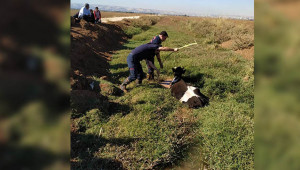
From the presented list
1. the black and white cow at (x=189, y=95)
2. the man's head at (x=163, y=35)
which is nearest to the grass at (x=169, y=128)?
the black and white cow at (x=189, y=95)

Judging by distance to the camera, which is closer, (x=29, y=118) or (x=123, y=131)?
(x=29, y=118)

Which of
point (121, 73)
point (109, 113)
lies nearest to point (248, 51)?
point (121, 73)

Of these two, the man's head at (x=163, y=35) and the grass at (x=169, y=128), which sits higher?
the man's head at (x=163, y=35)

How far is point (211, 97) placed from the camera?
5.62 metres

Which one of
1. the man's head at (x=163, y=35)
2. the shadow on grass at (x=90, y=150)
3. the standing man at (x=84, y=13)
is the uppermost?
the standing man at (x=84, y=13)

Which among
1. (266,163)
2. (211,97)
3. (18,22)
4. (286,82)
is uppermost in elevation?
(18,22)

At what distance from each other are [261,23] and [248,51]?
35.6ft

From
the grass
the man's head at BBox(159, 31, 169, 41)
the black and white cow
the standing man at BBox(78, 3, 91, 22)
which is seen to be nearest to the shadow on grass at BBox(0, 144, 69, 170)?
the grass

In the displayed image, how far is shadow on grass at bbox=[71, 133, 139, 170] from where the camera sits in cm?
301

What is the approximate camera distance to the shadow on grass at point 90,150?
3010 millimetres

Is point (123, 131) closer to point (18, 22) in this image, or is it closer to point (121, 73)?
point (18, 22)

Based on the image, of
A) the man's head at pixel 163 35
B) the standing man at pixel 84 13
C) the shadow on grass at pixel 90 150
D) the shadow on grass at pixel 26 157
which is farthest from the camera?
the standing man at pixel 84 13

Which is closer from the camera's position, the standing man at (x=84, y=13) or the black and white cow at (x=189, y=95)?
the black and white cow at (x=189, y=95)

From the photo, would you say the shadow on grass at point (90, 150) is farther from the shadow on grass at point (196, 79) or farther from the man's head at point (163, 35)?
the shadow on grass at point (196, 79)
